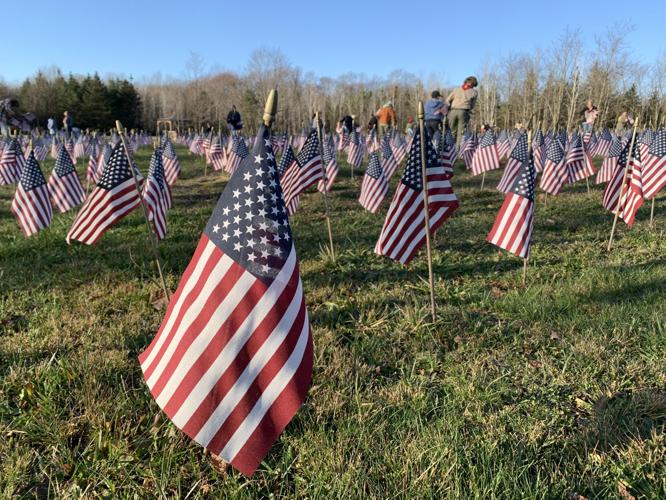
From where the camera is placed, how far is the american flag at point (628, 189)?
277 inches

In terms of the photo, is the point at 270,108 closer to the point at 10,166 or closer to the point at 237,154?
the point at 237,154

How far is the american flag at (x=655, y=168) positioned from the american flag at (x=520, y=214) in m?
4.12

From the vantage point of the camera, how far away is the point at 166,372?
2.37m

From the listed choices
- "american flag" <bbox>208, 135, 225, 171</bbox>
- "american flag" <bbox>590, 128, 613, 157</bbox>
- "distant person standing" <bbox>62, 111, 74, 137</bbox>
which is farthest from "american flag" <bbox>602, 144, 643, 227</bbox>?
"distant person standing" <bbox>62, 111, 74, 137</bbox>

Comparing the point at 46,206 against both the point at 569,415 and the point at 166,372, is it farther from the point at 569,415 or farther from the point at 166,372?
the point at 569,415

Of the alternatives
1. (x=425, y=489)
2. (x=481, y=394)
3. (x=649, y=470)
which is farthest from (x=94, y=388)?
(x=649, y=470)

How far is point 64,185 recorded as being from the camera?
852 centimetres

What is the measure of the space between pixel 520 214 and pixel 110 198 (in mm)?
4701

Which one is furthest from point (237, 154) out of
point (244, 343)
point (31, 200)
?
point (244, 343)

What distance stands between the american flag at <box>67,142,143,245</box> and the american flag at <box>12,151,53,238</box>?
7.92 feet

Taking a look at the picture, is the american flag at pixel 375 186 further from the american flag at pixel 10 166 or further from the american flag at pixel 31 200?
the american flag at pixel 10 166

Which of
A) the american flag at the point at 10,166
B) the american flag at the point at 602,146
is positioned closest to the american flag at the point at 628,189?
the american flag at the point at 602,146

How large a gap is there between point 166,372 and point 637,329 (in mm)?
4229

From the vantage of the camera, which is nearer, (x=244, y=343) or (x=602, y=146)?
(x=244, y=343)
